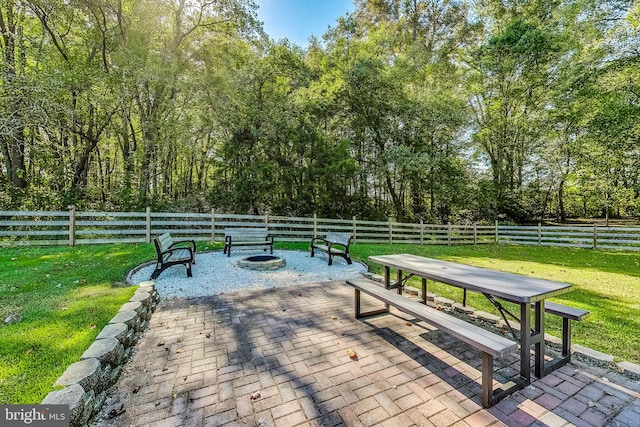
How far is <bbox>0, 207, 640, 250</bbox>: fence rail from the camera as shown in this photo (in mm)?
7887

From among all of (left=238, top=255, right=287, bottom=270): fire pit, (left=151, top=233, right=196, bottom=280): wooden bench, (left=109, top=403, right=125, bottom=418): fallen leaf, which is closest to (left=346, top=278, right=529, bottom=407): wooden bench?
(left=109, top=403, right=125, bottom=418): fallen leaf

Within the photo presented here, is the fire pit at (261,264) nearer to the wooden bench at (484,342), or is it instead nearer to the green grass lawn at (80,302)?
the green grass lawn at (80,302)

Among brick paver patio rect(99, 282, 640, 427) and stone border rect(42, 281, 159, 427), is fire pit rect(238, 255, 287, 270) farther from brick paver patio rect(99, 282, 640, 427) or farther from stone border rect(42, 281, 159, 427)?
stone border rect(42, 281, 159, 427)

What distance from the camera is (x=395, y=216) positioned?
1513 cm

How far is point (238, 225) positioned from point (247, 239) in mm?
2421

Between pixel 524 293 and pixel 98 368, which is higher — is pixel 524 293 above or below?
above

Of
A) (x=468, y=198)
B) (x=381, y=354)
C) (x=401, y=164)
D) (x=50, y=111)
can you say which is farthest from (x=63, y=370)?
(x=468, y=198)

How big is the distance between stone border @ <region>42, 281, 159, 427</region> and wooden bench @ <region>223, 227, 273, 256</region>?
4.06 meters

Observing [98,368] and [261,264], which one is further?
[261,264]
